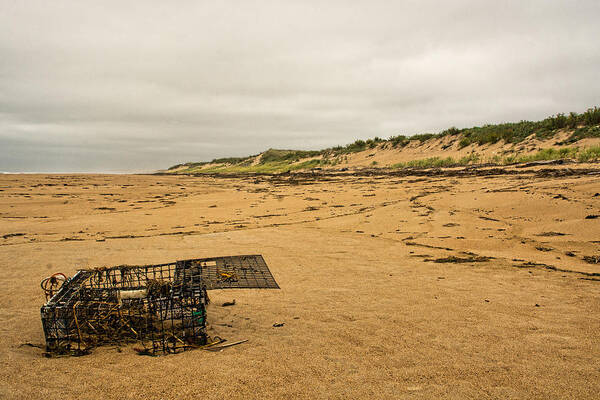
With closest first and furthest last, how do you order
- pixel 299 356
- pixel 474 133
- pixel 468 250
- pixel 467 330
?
pixel 299 356 → pixel 467 330 → pixel 468 250 → pixel 474 133

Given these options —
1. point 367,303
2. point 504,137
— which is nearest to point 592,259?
point 367,303

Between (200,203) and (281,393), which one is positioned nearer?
(281,393)

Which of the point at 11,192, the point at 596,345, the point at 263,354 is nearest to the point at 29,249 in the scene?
the point at 263,354

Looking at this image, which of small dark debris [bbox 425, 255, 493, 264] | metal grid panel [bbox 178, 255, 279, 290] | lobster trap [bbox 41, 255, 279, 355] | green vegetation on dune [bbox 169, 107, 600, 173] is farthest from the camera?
green vegetation on dune [bbox 169, 107, 600, 173]

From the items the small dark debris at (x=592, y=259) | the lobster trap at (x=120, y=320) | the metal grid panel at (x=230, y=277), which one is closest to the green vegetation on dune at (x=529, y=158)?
the small dark debris at (x=592, y=259)

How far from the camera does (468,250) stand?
24.0 feet

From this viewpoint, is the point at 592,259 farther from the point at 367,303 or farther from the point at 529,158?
the point at 529,158

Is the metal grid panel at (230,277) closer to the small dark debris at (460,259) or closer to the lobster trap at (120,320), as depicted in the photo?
the lobster trap at (120,320)

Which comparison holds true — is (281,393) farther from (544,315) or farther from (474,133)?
(474,133)

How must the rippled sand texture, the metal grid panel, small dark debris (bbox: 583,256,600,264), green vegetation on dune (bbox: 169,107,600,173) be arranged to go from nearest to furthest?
1. the rippled sand texture
2. the metal grid panel
3. small dark debris (bbox: 583,256,600,264)
4. green vegetation on dune (bbox: 169,107,600,173)

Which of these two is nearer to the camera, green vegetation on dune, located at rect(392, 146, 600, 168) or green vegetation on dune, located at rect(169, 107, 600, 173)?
green vegetation on dune, located at rect(392, 146, 600, 168)

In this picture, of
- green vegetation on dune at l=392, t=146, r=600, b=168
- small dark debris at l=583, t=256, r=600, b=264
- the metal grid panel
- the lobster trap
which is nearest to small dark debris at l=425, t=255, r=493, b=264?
small dark debris at l=583, t=256, r=600, b=264

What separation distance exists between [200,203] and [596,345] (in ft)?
50.3

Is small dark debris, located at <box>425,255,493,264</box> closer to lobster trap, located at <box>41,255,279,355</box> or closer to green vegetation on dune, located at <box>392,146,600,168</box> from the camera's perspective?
lobster trap, located at <box>41,255,279,355</box>
